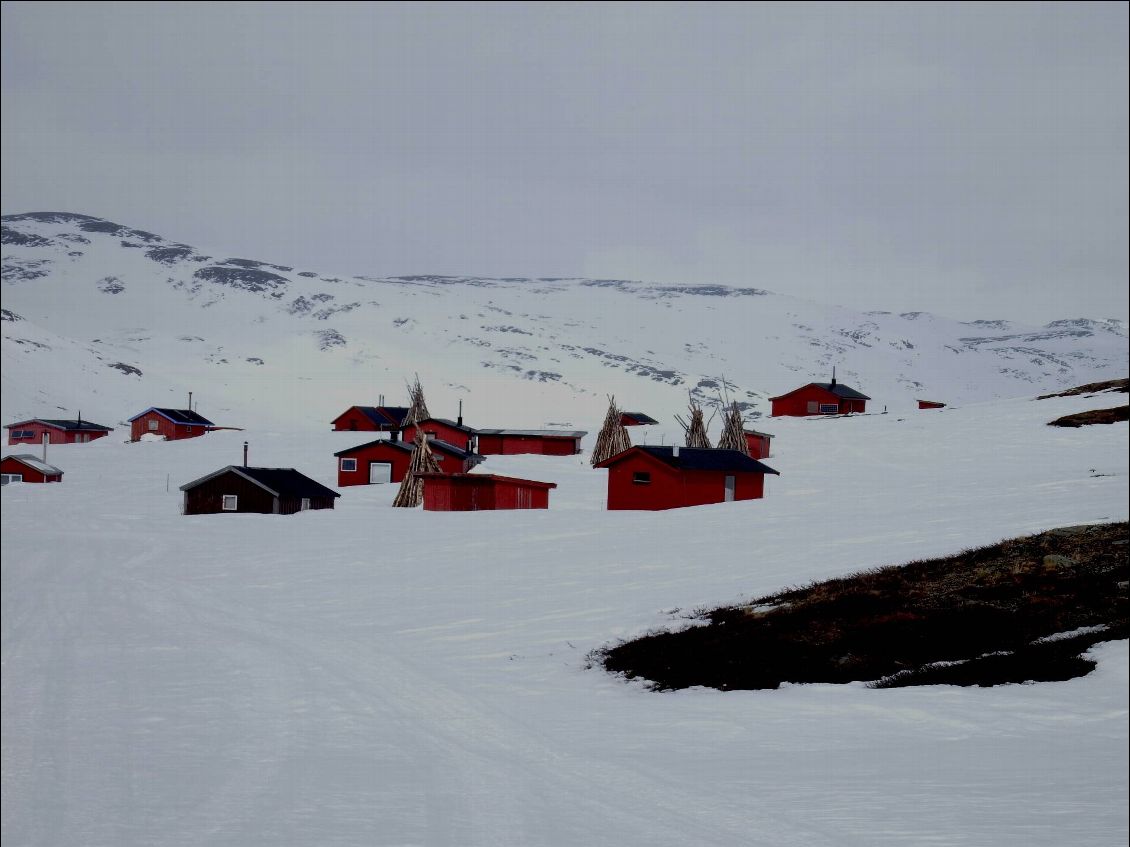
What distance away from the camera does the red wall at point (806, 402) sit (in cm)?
9294

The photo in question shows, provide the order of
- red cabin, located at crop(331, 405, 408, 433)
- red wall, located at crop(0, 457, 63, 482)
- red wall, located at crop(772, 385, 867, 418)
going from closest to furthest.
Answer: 1. red wall, located at crop(0, 457, 63, 482)
2. red cabin, located at crop(331, 405, 408, 433)
3. red wall, located at crop(772, 385, 867, 418)

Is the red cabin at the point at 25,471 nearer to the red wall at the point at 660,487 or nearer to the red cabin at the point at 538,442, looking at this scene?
the red cabin at the point at 538,442

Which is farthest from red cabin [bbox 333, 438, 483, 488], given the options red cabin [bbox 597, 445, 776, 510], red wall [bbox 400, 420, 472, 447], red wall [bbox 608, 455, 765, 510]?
red wall [bbox 400, 420, 472, 447]

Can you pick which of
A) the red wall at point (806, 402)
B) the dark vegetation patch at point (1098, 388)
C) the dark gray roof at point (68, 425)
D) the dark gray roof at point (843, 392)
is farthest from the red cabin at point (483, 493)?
the dark gray roof at point (68, 425)

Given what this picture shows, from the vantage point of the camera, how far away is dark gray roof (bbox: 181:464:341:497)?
45719 mm

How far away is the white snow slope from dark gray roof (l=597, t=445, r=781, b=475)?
16.4 feet

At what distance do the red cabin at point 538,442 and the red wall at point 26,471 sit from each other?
1178 inches

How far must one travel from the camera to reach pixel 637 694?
55.3 ft

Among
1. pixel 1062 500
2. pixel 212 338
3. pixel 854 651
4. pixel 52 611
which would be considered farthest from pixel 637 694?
pixel 212 338

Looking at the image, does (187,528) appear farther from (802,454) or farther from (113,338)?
(113,338)

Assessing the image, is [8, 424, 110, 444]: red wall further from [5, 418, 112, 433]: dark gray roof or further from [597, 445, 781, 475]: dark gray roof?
[597, 445, 781, 475]: dark gray roof

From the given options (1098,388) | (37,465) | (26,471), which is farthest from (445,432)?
(1098,388)

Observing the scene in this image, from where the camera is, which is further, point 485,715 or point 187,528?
point 187,528

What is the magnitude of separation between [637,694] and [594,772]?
5113 millimetres
